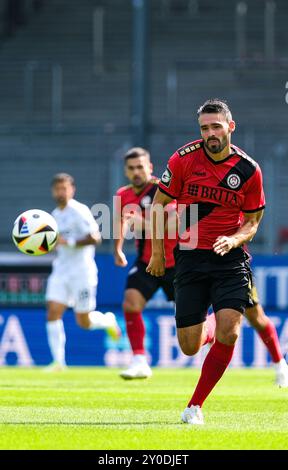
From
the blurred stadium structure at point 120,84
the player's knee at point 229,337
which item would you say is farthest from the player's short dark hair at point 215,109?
the blurred stadium structure at point 120,84

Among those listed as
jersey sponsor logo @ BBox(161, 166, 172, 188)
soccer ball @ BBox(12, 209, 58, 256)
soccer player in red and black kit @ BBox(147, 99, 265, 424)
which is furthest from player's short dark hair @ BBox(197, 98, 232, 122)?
soccer ball @ BBox(12, 209, 58, 256)

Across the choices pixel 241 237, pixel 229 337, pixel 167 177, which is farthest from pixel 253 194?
pixel 229 337

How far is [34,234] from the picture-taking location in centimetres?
1181

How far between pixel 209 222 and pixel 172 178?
1.54ft

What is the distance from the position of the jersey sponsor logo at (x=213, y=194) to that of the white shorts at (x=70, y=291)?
267 inches

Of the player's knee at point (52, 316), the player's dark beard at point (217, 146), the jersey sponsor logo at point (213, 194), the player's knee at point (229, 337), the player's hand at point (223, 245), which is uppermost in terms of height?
the player's dark beard at point (217, 146)

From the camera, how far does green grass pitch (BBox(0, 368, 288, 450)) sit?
7.08 meters

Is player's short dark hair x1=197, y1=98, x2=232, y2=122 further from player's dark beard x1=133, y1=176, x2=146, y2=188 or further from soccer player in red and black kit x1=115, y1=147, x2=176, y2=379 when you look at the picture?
player's dark beard x1=133, y1=176, x2=146, y2=188

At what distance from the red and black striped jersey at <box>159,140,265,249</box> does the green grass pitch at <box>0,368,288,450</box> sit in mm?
1419

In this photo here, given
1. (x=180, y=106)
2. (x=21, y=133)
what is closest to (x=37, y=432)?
(x=21, y=133)

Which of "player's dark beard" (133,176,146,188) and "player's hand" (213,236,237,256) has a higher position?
"player's dark beard" (133,176,146,188)

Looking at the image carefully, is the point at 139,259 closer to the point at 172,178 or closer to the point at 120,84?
the point at 172,178

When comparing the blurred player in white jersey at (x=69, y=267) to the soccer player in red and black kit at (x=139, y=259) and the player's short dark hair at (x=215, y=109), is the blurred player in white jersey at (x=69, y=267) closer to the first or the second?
the soccer player in red and black kit at (x=139, y=259)

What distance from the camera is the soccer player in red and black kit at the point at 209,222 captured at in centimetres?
832
